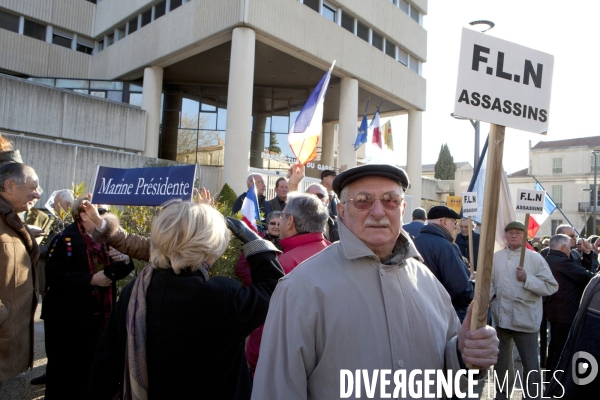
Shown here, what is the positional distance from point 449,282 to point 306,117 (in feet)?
17.6

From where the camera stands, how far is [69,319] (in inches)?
151

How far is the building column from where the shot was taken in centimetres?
2055

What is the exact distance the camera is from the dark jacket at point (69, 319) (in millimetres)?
3807

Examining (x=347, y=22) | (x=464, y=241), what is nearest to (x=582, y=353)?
(x=464, y=241)

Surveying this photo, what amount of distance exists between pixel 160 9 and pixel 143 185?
747 inches

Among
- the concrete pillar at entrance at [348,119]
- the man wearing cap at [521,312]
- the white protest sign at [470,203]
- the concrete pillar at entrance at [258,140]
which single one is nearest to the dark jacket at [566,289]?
the man wearing cap at [521,312]

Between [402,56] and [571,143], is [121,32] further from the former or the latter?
[571,143]

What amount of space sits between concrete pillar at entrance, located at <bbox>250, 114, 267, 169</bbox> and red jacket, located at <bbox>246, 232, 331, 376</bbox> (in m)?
20.7

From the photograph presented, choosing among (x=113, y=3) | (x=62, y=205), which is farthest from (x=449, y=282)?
(x=113, y=3)

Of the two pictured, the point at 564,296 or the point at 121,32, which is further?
the point at 121,32

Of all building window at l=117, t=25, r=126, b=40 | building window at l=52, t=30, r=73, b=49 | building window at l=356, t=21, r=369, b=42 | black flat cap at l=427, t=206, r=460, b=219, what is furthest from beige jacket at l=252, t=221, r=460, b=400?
building window at l=52, t=30, r=73, b=49

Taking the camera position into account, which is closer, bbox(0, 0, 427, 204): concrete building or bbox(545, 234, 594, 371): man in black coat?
bbox(545, 234, 594, 371): man in black coat

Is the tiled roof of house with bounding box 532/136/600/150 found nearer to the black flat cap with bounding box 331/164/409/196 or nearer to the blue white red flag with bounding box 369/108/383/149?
the blue white red flag with bounding box 369/108/383/149

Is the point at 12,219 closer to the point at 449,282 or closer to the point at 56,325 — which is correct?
the point at 56,325
